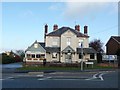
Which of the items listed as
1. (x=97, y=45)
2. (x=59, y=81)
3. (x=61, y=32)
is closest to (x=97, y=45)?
(x=97, y=45)

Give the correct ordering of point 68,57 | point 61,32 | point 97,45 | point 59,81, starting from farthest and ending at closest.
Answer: point 97,45 → point 61,32 → point 68,57 → point 59,81

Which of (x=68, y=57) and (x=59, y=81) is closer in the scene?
(x=59, y=81)

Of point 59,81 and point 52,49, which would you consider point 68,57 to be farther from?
point 59,81

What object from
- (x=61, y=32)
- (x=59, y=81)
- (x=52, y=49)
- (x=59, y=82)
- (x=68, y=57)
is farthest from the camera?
(x=61, y=32)

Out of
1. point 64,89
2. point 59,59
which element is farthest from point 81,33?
point 64,89

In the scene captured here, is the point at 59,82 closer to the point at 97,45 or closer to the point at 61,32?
the point at 61,32

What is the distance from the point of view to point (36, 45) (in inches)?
2817

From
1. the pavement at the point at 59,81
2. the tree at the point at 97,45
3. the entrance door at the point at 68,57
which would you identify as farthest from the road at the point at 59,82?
the tree at the point at 97,45

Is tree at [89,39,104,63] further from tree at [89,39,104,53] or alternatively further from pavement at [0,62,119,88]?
pavement at [0,62,119,88]

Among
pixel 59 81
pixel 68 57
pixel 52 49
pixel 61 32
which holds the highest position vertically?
pixel 61 32

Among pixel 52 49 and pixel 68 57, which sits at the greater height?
pixel 52 49

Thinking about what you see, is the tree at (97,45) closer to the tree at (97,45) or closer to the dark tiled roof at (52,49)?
the tree at (97,45)

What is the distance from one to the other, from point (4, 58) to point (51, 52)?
82.2 feet

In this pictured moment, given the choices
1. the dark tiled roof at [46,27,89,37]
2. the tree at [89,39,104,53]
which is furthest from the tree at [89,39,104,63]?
the dark tiled roof at [46,27,89,37]
